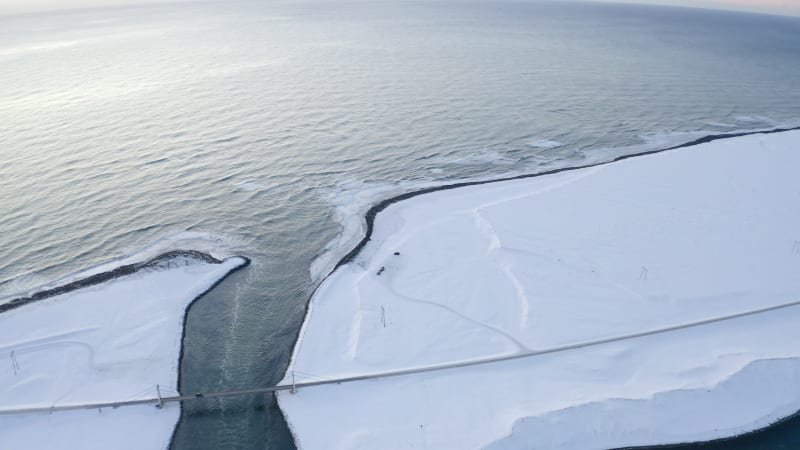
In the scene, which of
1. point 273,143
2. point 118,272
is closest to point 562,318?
point 118,272

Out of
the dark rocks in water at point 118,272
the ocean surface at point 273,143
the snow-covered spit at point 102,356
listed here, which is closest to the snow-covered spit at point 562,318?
the ocean surface at point 273,143

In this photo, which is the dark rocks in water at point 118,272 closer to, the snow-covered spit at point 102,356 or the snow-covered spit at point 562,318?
the snow-covered spit at point 102,356

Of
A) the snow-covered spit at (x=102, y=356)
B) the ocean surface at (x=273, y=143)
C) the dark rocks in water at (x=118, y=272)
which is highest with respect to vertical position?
the ocean surface at (x=273, y=143)

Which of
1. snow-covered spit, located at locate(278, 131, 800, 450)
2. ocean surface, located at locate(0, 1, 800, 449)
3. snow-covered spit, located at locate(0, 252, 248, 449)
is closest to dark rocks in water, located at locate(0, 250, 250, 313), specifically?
snow-covered spit, located at locate(0, 252, 248, 449)

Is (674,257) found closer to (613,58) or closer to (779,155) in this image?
(779,155)

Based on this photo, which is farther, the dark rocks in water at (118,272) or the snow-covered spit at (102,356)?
the dark rocks in water at (118,272)

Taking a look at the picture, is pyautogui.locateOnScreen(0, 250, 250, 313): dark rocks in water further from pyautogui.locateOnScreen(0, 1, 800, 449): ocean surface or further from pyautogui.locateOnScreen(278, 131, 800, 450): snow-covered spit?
pyautogui.locateOnScreen(278, 131, 800, 450): snow-covered spit
